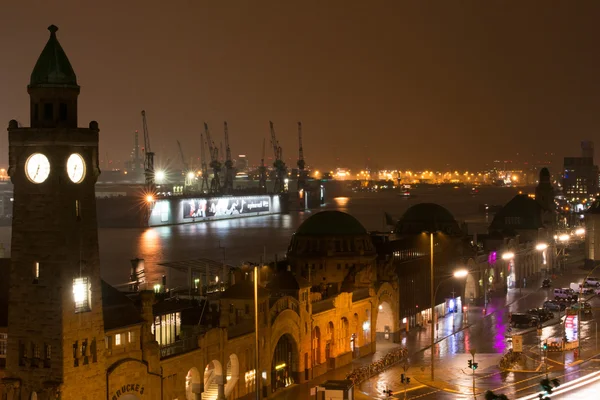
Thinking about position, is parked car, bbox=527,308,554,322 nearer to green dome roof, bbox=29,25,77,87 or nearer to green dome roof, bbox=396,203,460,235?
green dome roof, bbox=396,203,460,235

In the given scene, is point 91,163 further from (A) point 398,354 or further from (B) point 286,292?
(A) point 398,354

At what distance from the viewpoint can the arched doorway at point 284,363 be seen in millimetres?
56272

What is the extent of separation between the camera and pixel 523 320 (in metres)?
79.6

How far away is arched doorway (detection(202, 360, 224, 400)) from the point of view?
164ft

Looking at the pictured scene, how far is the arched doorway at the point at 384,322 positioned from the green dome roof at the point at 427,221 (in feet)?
84.3

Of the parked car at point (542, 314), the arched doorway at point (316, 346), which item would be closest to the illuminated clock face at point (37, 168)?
the arched doorway at point (316, 346)

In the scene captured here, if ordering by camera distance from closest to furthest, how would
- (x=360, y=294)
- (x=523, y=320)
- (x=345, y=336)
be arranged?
(x=345, y=336) < (x=360, y=294) < (x=523, y=320)

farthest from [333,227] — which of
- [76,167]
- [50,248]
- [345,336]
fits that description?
[50,248]

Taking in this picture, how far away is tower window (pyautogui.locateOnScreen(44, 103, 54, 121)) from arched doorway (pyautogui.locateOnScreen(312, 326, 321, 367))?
26.6 metres

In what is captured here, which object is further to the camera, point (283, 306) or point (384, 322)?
point (384, 322)

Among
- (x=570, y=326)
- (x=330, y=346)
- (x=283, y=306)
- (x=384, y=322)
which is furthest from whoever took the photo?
(x=384, y=322)

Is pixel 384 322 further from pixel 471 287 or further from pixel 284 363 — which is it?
pixel 471 287

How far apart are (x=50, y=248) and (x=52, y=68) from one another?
719cm

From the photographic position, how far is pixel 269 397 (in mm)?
53750
